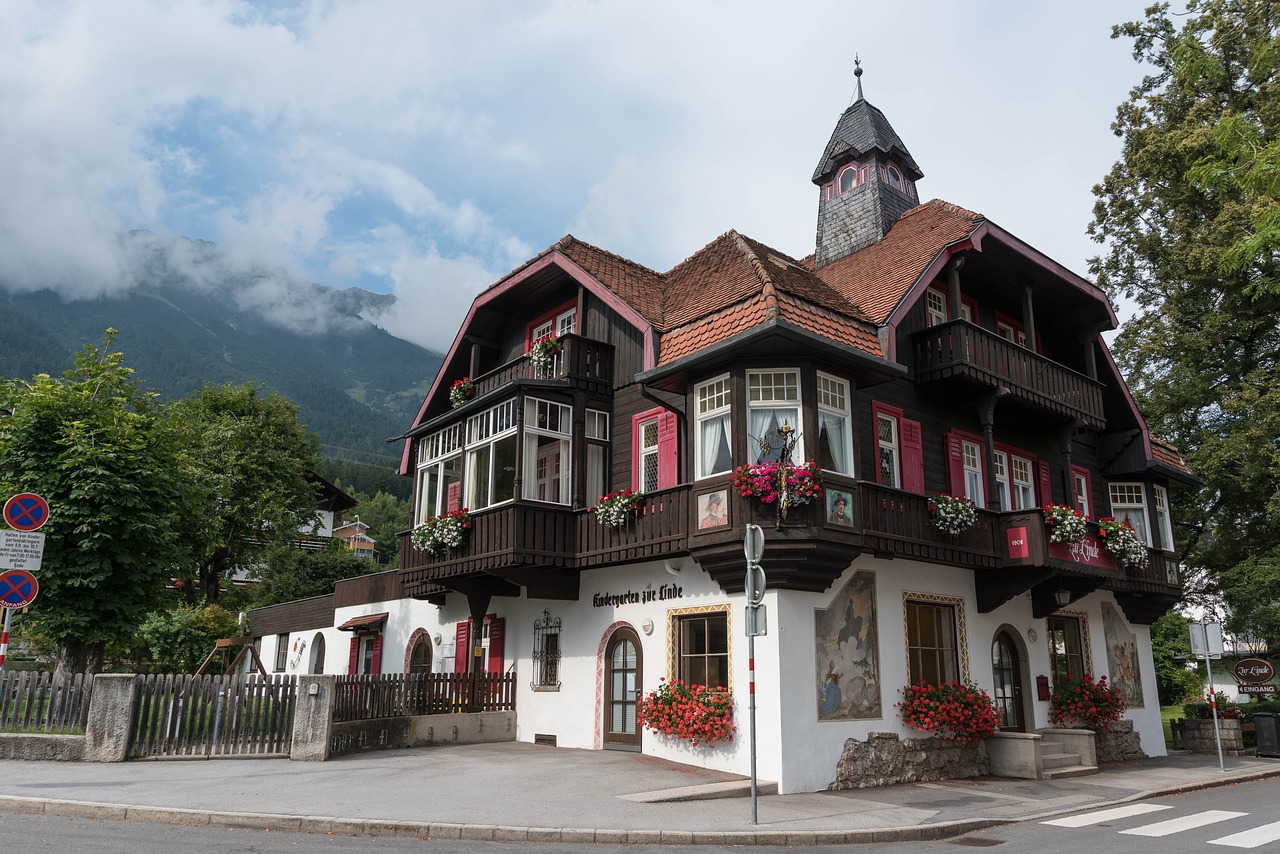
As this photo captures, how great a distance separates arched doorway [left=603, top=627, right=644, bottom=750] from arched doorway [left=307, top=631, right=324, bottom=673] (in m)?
16.4

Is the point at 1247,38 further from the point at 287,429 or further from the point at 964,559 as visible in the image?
the point at 287,429

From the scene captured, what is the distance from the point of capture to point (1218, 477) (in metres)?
26.7

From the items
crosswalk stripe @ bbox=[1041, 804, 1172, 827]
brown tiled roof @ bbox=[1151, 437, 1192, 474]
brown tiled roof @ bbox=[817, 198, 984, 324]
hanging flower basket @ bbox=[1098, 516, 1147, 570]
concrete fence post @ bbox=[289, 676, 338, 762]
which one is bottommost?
crosswalk stripe @ bbox=[1041, 804, 1172, 827]

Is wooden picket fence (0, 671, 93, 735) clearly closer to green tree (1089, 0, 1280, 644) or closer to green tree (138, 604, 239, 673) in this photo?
green tree (138, 604, 239, 673)

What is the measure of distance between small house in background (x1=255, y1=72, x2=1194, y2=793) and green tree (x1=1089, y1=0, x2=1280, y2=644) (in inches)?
153

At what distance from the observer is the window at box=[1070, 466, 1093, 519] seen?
75.2 feet

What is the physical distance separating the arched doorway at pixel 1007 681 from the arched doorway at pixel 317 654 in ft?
69.7

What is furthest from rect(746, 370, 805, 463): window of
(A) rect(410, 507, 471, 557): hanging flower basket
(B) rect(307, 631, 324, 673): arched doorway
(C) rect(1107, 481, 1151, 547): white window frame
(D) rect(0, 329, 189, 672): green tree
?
(B) rect(307, 631, 324, 673): arched doorway

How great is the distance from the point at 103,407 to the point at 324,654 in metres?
13.3

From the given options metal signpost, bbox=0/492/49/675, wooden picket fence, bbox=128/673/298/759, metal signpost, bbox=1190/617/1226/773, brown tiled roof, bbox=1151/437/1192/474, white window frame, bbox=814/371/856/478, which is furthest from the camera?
brown tiled roof, bbox=1151/437/1192/474

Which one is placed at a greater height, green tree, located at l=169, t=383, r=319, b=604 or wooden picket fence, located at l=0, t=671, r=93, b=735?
green tree, located at l=169, t=383, r=319, b=604

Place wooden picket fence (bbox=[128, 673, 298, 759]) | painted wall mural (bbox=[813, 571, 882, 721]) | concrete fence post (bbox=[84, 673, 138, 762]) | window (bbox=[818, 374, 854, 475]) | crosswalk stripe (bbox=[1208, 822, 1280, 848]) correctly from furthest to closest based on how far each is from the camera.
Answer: window (bbox=[818, 374, 854, 475]), painted wall mural (bbox=[813, 571, 882, 721]), wooden picket fence (bbox=[128, 673, 298, 759]), concrete fence post (bbox=[84, 673, 138, 762]), crosswalk stripe (bbox=[1208, 822, 1280, 848])

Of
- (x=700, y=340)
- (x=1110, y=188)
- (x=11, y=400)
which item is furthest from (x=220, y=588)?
(x=1110, y=188)

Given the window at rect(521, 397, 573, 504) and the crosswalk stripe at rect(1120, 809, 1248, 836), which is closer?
the crosswalk stripe at rect(1120, 809, 1248, 836)
